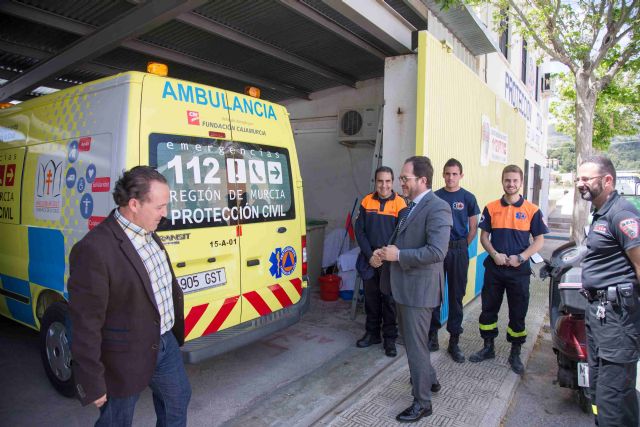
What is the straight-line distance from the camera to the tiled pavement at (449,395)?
3.14 meters

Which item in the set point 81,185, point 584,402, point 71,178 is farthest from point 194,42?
point 584,402

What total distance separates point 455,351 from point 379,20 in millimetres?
3781

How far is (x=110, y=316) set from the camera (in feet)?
6.37

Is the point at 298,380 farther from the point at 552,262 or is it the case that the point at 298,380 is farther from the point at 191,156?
the point at 552,262

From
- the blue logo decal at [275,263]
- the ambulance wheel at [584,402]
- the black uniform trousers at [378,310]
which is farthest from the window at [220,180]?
the ambulance wheel at [584,402]

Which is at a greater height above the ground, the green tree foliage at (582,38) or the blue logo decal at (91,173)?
the green tree foliage at (582,38)

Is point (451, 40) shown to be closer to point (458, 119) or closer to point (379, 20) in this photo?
point (458, 119)

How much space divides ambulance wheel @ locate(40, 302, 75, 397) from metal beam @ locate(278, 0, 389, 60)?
3558 mm

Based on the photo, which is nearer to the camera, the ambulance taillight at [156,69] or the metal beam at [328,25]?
the ambulance taillight at [156,69]

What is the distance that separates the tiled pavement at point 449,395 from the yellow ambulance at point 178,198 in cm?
94

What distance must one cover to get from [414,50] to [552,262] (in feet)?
9.44

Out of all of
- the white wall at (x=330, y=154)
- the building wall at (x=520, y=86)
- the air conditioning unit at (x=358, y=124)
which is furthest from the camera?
the building wall at (x=520, y=86)

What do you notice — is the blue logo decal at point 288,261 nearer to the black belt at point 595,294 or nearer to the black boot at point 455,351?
the black boot at point 455,351

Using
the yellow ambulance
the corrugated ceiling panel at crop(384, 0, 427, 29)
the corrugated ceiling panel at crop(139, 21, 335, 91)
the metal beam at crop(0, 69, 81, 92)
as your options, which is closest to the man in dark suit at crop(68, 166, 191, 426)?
the yellow ambulance
